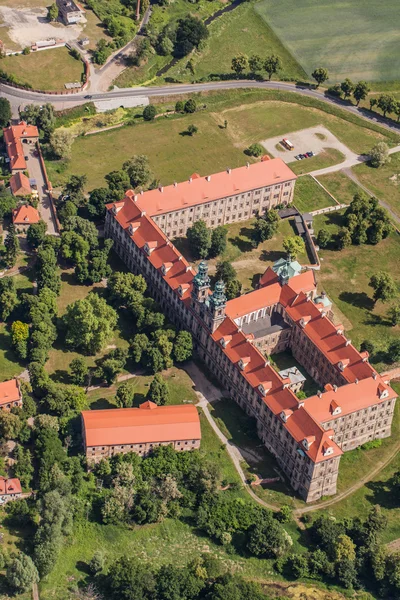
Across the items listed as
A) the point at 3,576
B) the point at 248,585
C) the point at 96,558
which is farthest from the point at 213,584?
the point at 3,576

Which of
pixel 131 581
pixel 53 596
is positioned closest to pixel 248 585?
pixel 131 581

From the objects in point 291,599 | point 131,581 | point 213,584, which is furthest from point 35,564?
point 291,599

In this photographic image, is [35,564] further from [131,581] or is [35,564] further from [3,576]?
[131,581]

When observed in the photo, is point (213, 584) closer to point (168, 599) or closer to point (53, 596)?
point (168, 599)

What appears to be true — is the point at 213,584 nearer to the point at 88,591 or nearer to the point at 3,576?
the point at 88,591
